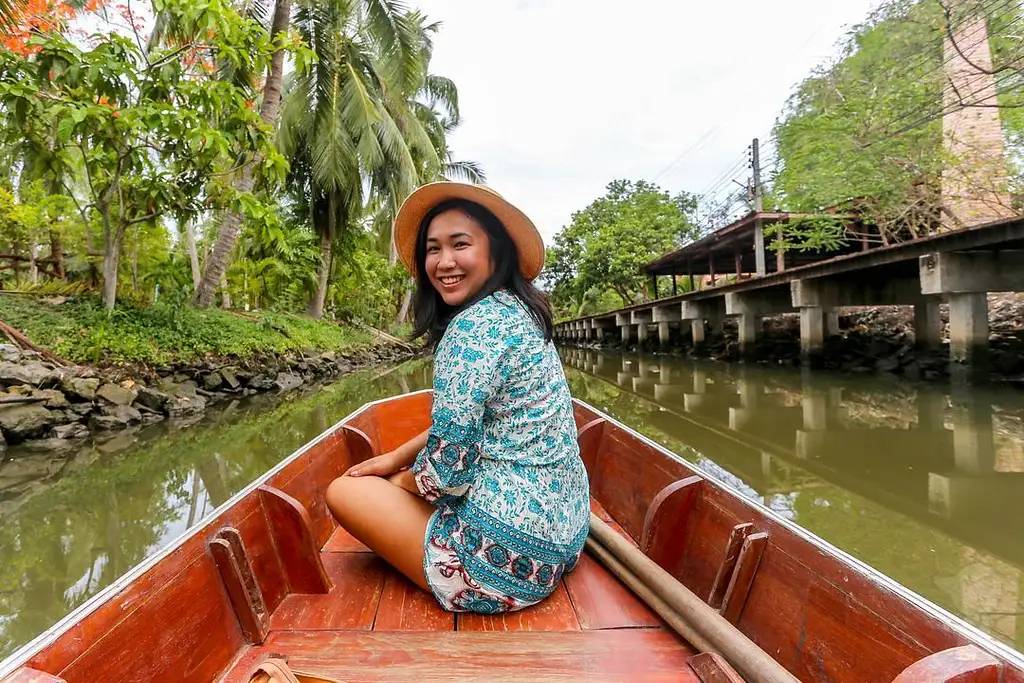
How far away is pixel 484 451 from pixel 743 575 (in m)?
0.75

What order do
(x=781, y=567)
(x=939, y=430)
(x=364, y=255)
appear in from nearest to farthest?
(x=781, y=567) < (x=939, y=430) < (x=364, y=255)

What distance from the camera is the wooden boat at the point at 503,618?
42.2 inches

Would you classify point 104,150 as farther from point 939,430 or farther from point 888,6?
point 888,6

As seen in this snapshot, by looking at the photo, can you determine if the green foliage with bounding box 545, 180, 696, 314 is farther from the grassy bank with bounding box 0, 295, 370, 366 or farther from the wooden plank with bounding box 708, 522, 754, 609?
the wooden plank with bounding box 708, 522, 754, 609

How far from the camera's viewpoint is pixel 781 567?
1.43m

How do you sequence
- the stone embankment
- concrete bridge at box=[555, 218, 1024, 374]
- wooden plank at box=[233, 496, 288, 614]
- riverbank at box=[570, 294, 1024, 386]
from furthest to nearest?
riverbank at box=[570, 294, 1024, 386]
concrete bridge at box=[555, 218, 1024, 374]
the stone embankment
wooden plank at box=[233, 496, 288, 614]

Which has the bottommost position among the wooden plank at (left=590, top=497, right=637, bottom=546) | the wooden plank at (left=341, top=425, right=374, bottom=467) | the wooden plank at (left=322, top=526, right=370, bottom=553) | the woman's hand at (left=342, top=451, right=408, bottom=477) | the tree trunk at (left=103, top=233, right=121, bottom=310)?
the wooden plank at (left=590, top=497, right=637, bottom=546)

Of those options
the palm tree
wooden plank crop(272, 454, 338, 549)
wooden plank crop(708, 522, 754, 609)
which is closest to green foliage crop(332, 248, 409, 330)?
the palm tree

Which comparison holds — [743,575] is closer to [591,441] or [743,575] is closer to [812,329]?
[591,441]

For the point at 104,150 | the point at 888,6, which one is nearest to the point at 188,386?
the point at 104,150

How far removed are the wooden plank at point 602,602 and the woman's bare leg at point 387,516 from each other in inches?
17.7

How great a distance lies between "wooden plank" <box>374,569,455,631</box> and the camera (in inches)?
61.2

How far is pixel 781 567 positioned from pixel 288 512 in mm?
1373

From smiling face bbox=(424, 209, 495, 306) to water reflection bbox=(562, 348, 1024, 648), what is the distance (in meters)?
2.29
